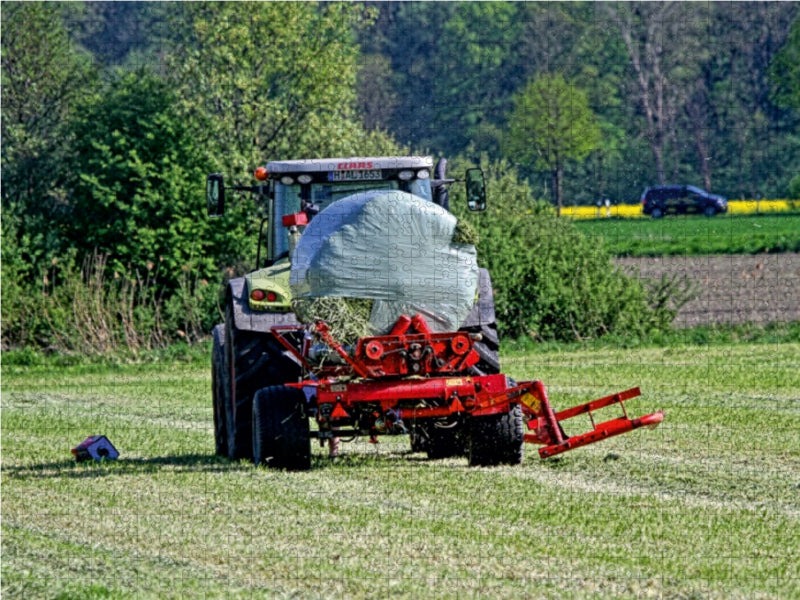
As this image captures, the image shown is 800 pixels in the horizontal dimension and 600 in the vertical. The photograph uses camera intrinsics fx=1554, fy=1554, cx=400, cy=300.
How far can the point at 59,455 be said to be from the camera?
40.4ft

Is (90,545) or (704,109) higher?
(704,109)

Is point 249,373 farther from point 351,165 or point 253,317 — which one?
point 351,165

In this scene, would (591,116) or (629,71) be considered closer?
(591,116)

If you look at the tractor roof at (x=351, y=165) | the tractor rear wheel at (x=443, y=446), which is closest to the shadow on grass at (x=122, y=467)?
the tractor rear wheel at (x=443, y=446)

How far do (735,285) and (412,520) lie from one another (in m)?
20.7

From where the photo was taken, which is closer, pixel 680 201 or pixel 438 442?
pixel 438 442

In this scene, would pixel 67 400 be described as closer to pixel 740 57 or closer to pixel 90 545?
pixel 90 545

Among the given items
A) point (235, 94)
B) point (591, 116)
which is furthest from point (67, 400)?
point (235, 94)

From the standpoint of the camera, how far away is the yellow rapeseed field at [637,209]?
78.2ft

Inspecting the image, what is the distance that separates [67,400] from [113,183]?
1106 centimetres

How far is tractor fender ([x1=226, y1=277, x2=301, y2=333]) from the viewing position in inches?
444

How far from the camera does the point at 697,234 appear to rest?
26.2 m

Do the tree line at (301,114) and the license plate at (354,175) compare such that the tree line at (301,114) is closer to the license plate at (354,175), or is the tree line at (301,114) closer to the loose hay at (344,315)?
the license plate at (354,175)

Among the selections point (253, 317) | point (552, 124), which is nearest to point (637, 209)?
point (552, 124)
